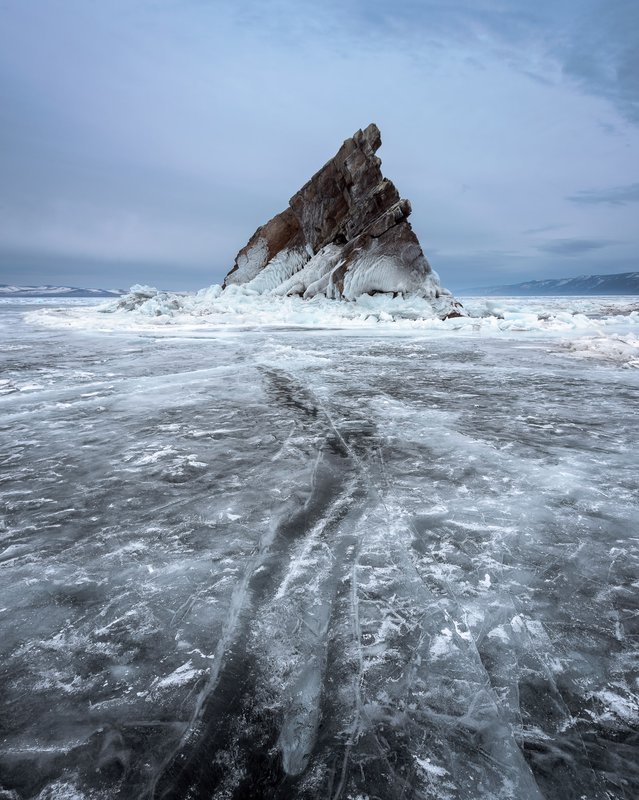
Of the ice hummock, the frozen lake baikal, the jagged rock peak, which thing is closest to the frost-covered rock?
the jagged rock peak

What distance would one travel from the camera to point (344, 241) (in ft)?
67.2

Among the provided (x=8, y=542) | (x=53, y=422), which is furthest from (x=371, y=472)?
(x=53, y=422)

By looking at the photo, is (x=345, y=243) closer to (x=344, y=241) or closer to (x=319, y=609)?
(x=344, y=241)

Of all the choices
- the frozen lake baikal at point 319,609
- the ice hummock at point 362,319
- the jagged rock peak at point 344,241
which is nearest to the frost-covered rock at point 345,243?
the jagged rock peak at point 344,241

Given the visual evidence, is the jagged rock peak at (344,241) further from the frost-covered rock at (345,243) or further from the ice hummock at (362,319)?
the ice hummock at (362,319)

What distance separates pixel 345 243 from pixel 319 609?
2045 cm

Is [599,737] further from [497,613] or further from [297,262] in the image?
[297,262]

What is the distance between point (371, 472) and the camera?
2.63 metres

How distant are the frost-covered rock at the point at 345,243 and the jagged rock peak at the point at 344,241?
38mm

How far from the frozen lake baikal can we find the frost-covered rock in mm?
14534

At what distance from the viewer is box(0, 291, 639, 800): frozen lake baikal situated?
104cm

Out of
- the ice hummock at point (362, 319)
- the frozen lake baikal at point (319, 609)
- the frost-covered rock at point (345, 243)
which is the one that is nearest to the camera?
the frozen lake baikal at point (319, 609)

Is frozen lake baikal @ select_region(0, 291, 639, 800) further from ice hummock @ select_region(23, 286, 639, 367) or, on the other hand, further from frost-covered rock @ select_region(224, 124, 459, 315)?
frost-covered rock @ select_region(224, 124, 459, 315)

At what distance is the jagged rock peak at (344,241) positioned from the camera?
17500 mm
